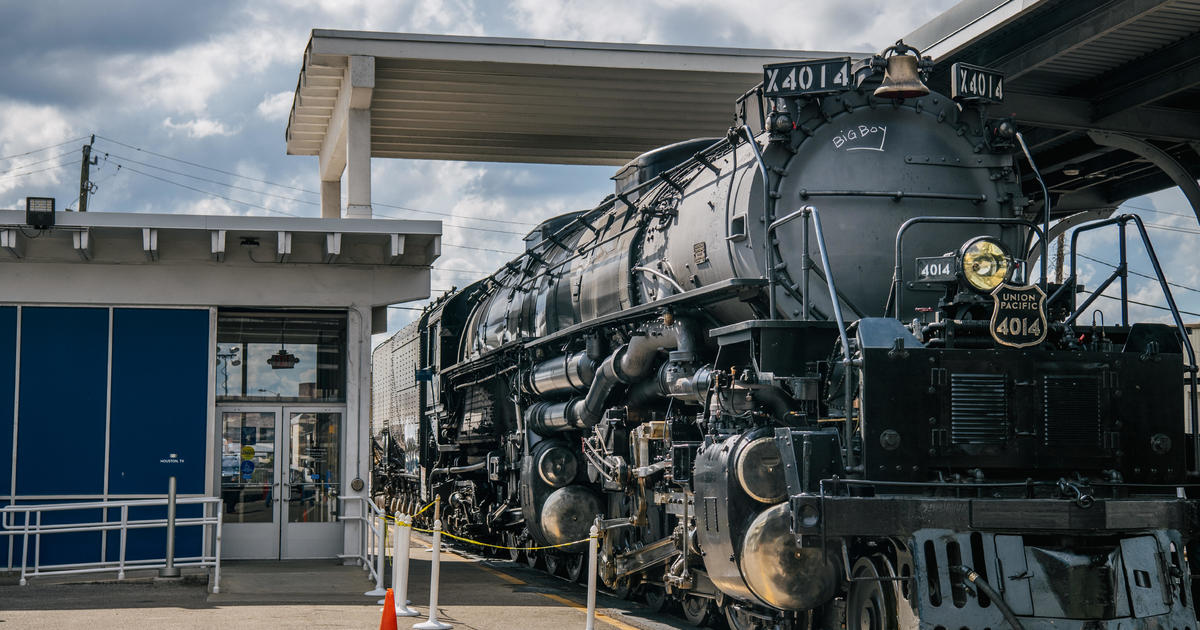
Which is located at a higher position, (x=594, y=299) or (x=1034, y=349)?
(x=594, y=299)

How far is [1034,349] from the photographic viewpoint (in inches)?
287

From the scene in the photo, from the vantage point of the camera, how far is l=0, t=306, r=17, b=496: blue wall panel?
43.4ft

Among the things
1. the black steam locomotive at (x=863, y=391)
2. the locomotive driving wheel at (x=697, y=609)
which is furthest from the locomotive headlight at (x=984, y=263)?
the locomotive driving wheel at (x=697, y=609)

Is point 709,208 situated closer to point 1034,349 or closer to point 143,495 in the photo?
point 1034,349

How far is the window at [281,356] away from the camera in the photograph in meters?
14.5

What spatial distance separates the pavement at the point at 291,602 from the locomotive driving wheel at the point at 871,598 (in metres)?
2.87

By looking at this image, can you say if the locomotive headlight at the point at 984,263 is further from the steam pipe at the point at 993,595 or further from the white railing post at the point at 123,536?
the white railing post at the point at 123,536

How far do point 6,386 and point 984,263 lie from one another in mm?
10923

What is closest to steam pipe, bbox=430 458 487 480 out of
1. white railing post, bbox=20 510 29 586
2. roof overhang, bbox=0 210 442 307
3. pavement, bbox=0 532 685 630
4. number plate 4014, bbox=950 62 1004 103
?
pavement, bbox=0 532 685 630

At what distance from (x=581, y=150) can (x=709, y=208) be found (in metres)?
10.2

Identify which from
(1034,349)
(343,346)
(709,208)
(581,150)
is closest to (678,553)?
(709,208)

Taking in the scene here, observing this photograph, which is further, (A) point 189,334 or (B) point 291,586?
(A) point 189,334

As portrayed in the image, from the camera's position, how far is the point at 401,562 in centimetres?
993

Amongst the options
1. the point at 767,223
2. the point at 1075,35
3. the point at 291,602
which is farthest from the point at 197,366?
the point at 1075,35
